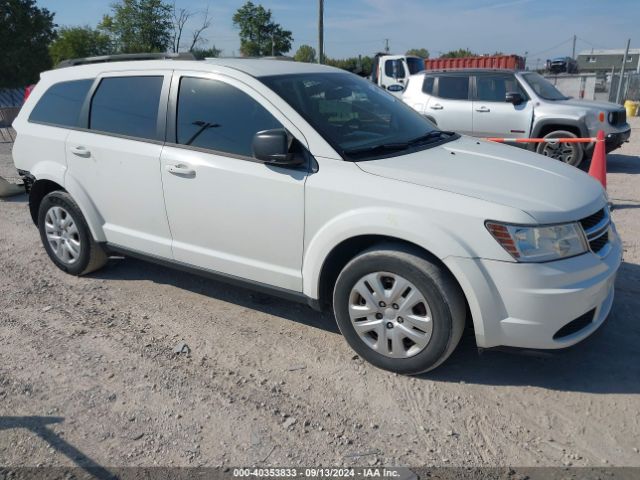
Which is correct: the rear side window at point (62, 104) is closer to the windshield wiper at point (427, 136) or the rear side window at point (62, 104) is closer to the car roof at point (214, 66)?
the car roof at point (214, 66)

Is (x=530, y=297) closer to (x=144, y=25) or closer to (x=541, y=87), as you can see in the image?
(x=541, y=87)

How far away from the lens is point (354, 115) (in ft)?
12.4

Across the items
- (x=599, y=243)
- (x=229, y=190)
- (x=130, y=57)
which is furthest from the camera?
(x=130, y=57)

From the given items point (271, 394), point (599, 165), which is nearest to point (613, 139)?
point (599, 165)

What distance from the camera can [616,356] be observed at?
340 cm

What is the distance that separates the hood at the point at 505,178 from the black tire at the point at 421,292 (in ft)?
1.42

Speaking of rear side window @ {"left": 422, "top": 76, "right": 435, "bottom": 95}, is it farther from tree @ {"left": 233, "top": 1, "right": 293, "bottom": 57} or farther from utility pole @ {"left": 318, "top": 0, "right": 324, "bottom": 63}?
tree @ {"left": 233, "top": 1, "right": 293, "bottom": 57}

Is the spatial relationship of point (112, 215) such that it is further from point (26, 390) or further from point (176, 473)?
point (176, 473)

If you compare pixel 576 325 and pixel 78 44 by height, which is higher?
pixel 78 44

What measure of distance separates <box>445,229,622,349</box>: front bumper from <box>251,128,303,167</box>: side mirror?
3.72ft

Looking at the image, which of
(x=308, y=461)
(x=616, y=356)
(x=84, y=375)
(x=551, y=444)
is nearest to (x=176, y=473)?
(x=308, y=461)

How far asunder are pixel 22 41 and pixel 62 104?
99.9ft

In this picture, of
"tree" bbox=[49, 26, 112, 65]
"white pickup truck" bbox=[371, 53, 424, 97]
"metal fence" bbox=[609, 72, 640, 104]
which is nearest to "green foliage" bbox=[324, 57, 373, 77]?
"white pickup truck" bbox=[371, 53, 424, 97]

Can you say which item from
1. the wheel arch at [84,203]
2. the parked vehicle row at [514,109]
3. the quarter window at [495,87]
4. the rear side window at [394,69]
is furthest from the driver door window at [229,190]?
the rear side window at [394,69]
